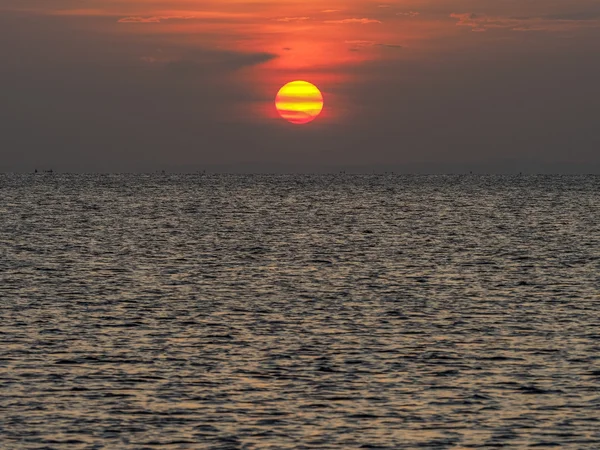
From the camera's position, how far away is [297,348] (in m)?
42.1

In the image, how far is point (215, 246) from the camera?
97250 millimetres

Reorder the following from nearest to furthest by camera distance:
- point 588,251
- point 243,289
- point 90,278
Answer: point 243,289
point 90,278
point 588,251

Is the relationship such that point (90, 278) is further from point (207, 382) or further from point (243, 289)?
point (207, 382)

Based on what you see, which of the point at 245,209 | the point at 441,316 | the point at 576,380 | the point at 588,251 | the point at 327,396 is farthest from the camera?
the point at 245,209

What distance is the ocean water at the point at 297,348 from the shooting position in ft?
99.1

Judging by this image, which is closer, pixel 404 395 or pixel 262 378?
pixel 404 395

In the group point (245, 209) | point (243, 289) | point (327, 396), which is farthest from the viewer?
point (245, 209)

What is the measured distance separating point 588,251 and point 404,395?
62217 millimetres

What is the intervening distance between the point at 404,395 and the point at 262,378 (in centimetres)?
546

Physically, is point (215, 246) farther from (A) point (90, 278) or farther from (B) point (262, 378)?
(B) point (262, 378)

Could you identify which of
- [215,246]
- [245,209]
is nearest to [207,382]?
[215,246]

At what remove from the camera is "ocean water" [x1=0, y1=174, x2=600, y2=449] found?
99.1 ft

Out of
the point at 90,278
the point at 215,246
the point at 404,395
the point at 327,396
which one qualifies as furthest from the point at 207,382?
the point at 215,246

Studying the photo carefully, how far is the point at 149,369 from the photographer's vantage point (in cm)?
3788
